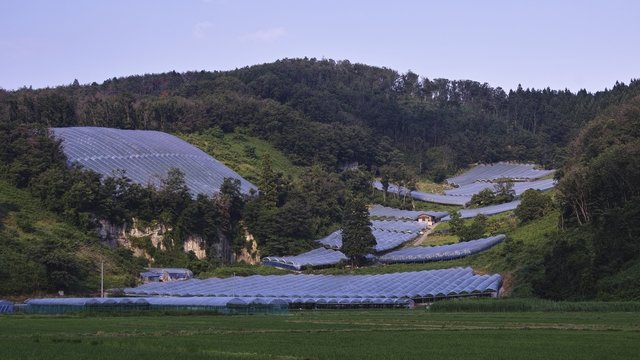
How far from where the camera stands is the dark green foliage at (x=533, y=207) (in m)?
93.0

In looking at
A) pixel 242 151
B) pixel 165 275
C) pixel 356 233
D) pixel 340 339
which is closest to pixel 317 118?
pixel 242 151

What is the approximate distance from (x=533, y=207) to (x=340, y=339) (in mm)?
64146

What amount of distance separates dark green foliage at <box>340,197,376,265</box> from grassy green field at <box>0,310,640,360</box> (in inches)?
1828

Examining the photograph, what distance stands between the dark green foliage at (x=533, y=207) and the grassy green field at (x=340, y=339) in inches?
1893

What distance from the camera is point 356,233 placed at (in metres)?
92.4


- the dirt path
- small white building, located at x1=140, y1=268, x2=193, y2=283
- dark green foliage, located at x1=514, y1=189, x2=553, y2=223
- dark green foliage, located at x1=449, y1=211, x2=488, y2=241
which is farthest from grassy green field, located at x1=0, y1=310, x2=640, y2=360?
the dirt path

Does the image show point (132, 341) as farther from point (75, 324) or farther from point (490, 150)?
point (490, 150)

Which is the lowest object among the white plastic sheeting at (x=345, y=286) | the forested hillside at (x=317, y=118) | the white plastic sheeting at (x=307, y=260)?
the white plastic sheeting at (x=345, y=286)

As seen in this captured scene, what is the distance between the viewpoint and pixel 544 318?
44125 millimetres

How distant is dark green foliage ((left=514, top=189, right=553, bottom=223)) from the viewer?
305 ft

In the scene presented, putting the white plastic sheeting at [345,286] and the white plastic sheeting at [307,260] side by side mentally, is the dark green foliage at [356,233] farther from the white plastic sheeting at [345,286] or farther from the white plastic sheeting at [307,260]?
the white plastic sheeting at [345,286]

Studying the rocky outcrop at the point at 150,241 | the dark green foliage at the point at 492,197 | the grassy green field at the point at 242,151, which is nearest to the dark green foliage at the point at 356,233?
the rocky outcrop at the point at 150,241

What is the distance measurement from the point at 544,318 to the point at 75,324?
23.4 m

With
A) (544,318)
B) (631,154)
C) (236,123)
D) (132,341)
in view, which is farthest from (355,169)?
(132,341)
